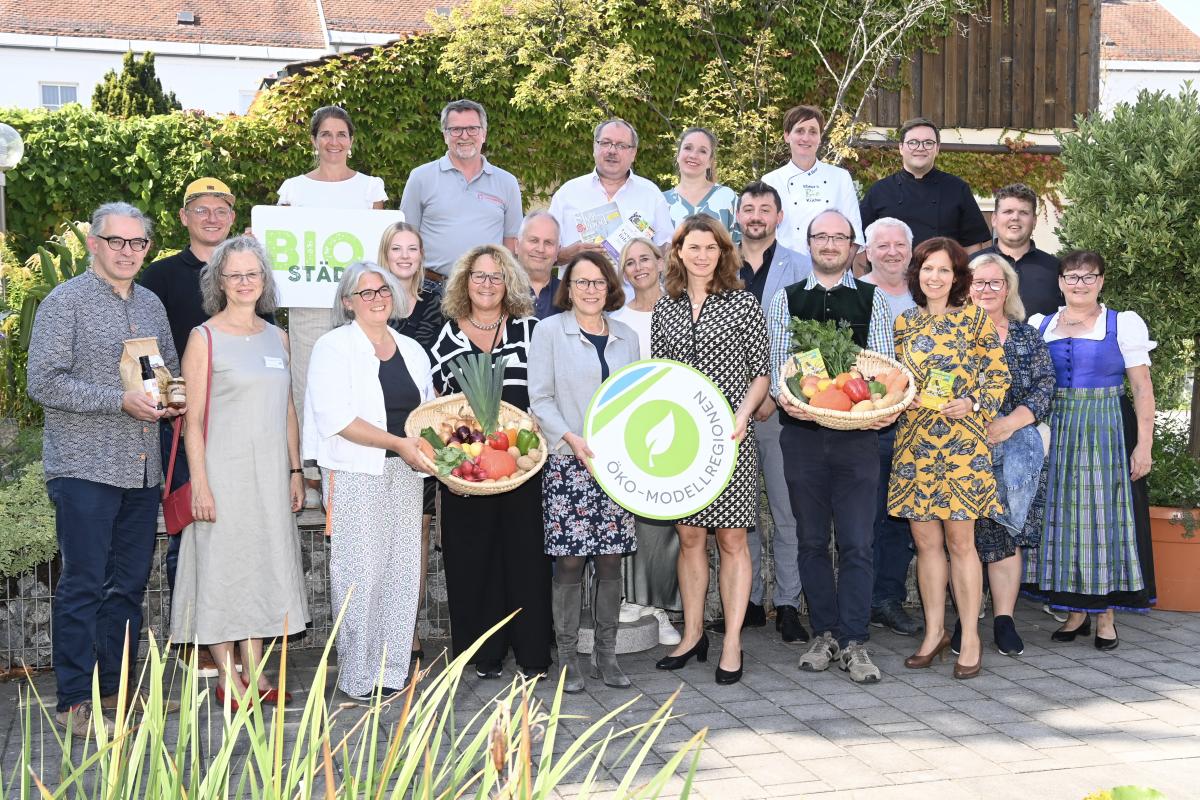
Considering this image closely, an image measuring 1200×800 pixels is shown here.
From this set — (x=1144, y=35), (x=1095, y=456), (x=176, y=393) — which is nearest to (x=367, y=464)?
(x=176, y=393)

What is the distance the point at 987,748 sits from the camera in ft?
15.3

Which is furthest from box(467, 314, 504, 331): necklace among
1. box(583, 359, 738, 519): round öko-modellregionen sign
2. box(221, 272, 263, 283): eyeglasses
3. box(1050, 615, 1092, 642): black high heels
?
box(1050, 615, 1092, 642): black high heels

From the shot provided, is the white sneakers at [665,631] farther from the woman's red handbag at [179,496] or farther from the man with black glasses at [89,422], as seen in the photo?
the man with black glasses at [89,422]

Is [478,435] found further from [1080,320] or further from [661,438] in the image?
[1080,320]

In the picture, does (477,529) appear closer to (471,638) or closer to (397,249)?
(471,638)

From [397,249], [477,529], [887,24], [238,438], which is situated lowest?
[477,529]

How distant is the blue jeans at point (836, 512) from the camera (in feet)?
18.3

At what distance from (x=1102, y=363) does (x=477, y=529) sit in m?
3.27

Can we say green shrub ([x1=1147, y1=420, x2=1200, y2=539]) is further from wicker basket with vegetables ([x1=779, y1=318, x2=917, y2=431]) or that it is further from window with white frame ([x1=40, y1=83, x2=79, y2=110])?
window with white frame ([x1=40, y1=83, x2=79, y2=110])

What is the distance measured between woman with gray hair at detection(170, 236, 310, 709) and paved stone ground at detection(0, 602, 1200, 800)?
837mm

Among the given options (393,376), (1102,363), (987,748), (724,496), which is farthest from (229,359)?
(1102,363)

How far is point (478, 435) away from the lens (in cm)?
508

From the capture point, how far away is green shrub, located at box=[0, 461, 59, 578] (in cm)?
556

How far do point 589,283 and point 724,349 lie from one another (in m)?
0.68
